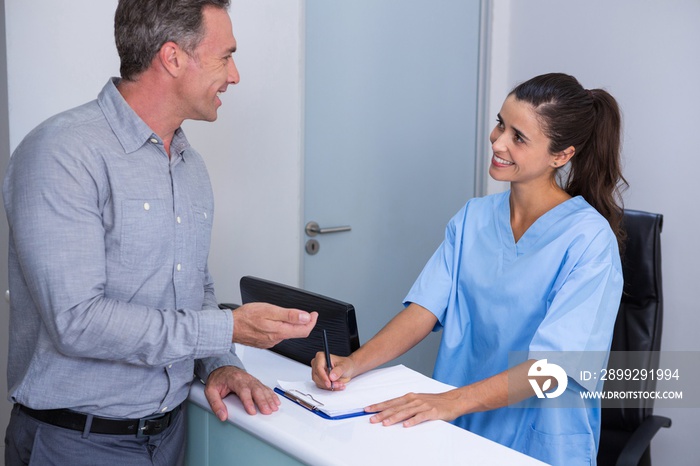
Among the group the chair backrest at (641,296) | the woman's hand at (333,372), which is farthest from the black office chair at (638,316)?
the woman's hand at (333,372)

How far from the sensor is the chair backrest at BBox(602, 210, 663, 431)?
81.0 inches

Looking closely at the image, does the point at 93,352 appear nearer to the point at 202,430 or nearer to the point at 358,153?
the point at 202,430

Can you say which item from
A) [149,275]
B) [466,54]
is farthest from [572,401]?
[466,54]

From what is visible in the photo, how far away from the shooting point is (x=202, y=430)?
1.47 m

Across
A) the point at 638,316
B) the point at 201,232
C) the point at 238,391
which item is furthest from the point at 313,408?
the point at 638,316

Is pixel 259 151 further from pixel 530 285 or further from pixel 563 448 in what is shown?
pixel 563 448

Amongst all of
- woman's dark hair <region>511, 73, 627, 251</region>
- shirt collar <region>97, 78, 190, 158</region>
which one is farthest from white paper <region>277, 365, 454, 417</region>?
woman's dark hair <region>511, 73, 627, 251</region>

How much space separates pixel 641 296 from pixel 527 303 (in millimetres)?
597

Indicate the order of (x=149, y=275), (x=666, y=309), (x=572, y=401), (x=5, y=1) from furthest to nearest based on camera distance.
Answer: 1. (x=666, y=309)
2. (x=5, y=1)
3. (x=572, y=401)
4. (x=149, y=275)

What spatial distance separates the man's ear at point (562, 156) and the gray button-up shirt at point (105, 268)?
2.97 ft

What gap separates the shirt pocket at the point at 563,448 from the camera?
156cm

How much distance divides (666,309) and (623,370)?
24.6 inches

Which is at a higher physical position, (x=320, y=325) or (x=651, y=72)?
(x=651, y=72)

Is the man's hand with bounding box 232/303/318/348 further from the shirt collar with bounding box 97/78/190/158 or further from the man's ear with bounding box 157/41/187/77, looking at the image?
the man's ear with bounding box 157/41/187/77
